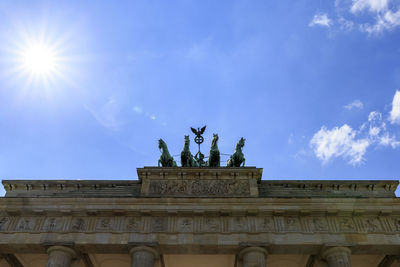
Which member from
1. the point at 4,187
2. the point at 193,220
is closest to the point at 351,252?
the point at 193,220

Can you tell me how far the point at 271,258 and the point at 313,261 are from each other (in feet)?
6.69

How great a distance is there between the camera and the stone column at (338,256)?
17.6 m

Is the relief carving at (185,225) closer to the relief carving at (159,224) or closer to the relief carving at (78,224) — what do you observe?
the relief carving at (159,224)

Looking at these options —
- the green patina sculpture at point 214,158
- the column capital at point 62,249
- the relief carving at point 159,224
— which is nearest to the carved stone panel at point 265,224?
the relief carving at point 159,224

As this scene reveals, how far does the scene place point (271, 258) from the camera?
67.2 feet

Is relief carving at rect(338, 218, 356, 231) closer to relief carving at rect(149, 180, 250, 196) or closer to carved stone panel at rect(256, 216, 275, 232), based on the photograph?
carved stone panel at rect(256, 216, 275, 232)

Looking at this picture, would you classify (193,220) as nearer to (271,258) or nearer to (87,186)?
(271,258)

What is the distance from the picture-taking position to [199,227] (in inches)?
747

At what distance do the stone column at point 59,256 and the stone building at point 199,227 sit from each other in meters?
0.04

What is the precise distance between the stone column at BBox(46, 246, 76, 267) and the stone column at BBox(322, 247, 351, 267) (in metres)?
11.3

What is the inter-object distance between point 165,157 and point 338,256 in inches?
413

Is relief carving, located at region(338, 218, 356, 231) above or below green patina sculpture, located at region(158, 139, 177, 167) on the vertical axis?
below

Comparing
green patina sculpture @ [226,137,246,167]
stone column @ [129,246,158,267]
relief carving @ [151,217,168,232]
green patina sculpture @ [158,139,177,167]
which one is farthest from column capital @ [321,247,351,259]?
green patina sculpture @ [158,139,177,167]

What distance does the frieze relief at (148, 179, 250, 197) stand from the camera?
2070cm
